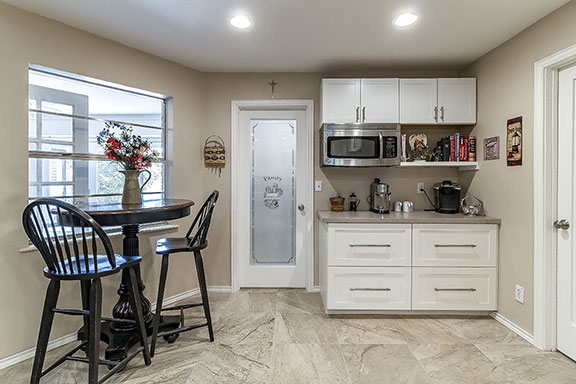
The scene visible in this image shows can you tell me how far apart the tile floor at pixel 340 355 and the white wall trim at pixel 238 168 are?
26.1 inches

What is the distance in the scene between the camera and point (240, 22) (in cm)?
241

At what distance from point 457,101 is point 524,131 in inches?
30.9

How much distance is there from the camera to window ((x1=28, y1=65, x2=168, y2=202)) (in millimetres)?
2418

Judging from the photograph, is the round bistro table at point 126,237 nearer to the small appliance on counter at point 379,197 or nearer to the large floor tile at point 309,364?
the large floor tile at point 309,364

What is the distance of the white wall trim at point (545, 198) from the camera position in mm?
2309

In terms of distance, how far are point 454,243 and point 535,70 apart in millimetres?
1469

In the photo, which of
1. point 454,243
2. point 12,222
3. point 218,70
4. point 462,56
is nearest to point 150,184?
point 12,222

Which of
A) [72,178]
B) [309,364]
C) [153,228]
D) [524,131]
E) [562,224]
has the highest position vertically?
[524,131]

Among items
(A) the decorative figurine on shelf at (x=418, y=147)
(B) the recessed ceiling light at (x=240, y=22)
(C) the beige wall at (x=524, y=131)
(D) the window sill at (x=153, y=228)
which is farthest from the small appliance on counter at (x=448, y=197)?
(D) the window sill at (x=153, y=228)

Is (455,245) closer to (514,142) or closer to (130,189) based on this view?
(514,142)

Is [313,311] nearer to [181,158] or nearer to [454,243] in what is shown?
[454,243]

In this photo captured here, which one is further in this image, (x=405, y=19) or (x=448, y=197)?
(x=448, y=197)

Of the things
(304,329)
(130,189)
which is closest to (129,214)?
(130,189)

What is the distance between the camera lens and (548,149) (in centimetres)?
231
